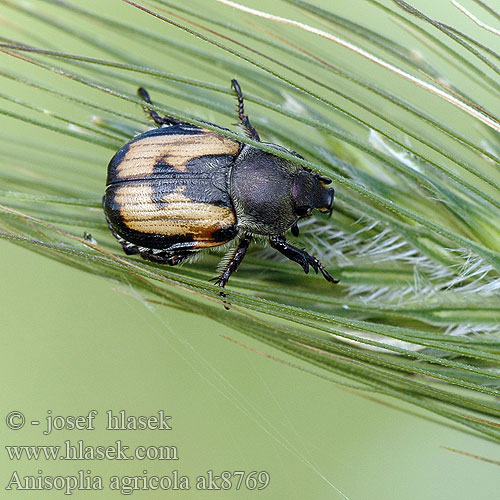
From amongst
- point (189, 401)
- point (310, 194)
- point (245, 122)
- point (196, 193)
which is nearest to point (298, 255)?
point (310, 194)

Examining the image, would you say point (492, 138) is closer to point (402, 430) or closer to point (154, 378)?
point (402, 430)

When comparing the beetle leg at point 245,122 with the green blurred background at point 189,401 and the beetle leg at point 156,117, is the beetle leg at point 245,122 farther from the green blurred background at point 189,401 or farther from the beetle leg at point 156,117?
the green blurred background at point 189,401

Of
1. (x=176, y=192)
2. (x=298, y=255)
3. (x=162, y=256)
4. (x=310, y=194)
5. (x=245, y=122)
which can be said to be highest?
(x=245, y=122)

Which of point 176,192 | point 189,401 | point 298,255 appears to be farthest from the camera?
point 189,401

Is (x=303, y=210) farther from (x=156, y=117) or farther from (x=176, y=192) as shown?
(x=156, y=117)

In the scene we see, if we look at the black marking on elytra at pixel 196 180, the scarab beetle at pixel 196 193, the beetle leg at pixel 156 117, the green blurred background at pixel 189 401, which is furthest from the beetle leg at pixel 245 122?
the green blurred background at pixel 189 401

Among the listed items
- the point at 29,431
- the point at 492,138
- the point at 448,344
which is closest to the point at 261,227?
the point at 492,138

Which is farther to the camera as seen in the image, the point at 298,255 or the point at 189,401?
the point at 189,401

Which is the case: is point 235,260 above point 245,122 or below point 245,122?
below
